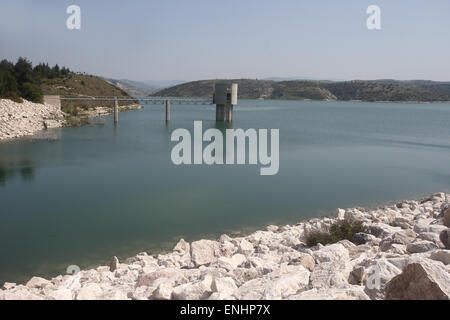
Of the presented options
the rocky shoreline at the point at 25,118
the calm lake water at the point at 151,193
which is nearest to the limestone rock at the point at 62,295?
the calm lake water at the point at 151,193

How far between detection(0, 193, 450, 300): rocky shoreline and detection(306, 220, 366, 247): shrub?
0.17m

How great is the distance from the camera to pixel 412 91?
16750 cm

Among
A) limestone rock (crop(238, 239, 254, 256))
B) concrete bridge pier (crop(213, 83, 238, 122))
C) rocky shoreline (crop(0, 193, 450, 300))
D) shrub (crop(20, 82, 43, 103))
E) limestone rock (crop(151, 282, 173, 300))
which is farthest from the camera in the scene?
concrete bridge pier (crop(213, 83, 238, 122))

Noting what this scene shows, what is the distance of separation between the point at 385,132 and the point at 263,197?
3659 cm

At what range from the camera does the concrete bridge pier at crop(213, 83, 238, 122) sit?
61544 millimetres

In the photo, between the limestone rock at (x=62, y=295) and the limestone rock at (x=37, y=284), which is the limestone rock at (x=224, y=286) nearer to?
the limestone rock at (x=62, y=295)

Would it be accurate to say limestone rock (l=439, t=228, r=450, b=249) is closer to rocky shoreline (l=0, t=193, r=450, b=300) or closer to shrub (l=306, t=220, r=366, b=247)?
rocky shoreline (l=0, t=193, r=450, b=300)

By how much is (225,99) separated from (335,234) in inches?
2085

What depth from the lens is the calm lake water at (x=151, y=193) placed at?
478 inches

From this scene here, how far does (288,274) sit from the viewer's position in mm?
6074

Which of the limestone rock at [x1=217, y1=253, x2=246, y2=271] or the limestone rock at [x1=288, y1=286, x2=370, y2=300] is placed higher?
the limestone rock at [x1=288, y1=286, x2=370, y2=300]

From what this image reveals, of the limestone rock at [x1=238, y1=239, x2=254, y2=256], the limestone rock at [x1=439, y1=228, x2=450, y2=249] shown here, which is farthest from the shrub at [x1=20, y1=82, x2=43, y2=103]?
the limestone rock at [x1=439, y1=228, x2=450, y2=249]

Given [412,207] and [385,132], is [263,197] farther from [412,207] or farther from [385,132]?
[385,132]
